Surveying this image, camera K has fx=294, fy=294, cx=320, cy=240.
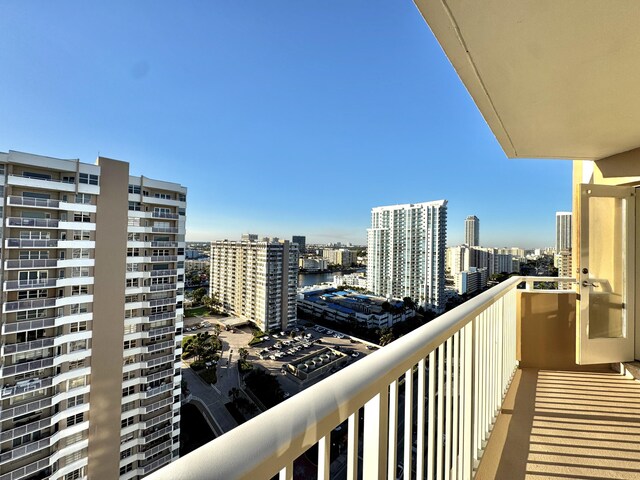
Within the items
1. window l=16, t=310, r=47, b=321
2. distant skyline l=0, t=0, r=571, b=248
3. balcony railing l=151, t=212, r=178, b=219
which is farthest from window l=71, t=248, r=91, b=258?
distant skyline l=0, t=0, r=571, b=248

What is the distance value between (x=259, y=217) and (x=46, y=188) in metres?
22.2

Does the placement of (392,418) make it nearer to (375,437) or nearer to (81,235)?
(375,437)

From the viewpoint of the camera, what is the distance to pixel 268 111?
69.2 ft

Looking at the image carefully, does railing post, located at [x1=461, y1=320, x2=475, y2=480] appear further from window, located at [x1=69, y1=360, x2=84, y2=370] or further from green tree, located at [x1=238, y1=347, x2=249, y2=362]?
green tree, located at [x1=238, y1=347, x2=249, y2=362]

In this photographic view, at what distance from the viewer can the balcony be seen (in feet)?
1.17

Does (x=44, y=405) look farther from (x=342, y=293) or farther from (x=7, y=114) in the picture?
(x=342, y=293)

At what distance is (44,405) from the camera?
693 cm

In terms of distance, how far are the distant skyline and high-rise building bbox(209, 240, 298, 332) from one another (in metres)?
2.60

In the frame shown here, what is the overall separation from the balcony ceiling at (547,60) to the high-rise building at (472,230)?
78.3 feet

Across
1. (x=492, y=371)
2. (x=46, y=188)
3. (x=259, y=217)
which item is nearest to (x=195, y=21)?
(x=46, y=188)

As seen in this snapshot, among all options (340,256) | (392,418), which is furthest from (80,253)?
(340,256)

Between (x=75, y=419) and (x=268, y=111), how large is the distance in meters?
19.5

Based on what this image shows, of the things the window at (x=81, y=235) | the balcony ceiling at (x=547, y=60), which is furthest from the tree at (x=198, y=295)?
the balcony ceiling at (x=547, y=60)

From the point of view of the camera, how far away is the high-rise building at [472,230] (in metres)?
24.1
